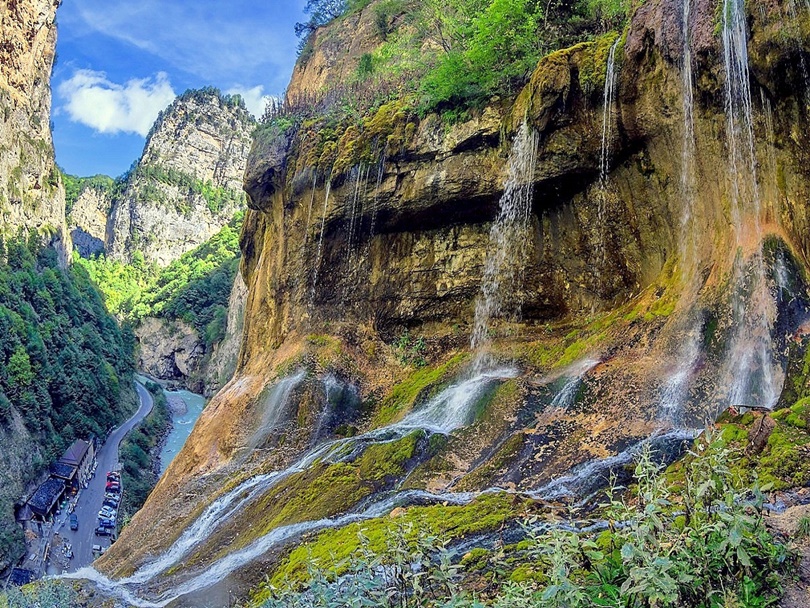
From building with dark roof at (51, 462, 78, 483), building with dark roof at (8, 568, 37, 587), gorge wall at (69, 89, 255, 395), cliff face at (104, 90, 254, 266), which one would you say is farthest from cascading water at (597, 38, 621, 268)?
cliff face at (104, 90, 254, 266)

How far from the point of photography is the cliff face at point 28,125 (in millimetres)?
57844

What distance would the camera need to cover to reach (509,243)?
1463 centimetres

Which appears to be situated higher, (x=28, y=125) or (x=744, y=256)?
(x=28, y=125)

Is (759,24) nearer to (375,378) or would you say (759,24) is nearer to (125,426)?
(375,378)

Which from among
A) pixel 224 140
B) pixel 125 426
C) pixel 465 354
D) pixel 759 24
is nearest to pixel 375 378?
pixel 465 354

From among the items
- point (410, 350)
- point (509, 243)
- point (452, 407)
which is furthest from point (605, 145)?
point (410, 350)

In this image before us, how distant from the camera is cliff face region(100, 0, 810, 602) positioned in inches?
353

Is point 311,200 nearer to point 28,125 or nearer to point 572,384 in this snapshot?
point 572,384

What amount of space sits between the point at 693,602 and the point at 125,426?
61583mm

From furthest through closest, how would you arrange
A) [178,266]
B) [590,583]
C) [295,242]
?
1. [178,266]
2. [295,242]
3. [590,583]

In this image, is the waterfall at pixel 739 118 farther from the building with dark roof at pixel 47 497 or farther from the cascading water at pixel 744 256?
the building with dark roof at pixel 47 497

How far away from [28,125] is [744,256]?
72.0 m

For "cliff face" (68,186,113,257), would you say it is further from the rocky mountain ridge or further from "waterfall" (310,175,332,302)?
"waterfall" (310,175,332,302)

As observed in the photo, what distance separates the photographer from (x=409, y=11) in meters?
22.4
